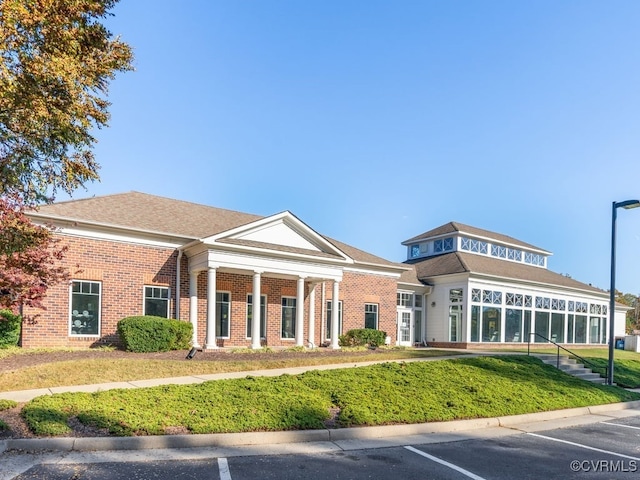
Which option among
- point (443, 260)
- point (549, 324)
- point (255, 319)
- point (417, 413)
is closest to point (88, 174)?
point (417, 413)

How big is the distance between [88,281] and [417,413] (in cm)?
1243

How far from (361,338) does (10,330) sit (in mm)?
13266

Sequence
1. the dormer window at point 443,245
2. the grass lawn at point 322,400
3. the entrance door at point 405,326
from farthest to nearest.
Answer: the dormer window at point 443,245 → the entrance door at point 405,326 → the grass lawn at point 322,400

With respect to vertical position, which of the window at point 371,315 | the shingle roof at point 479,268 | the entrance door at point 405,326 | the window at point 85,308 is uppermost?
the shingle roof at point 479,268

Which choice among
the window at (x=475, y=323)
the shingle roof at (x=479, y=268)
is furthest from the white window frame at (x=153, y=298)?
the window at (x=475, y=323)

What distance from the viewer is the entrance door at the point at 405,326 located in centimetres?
2712

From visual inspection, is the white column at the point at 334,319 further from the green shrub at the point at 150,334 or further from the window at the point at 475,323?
the window at the point at 475,323

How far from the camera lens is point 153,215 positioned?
19.2m

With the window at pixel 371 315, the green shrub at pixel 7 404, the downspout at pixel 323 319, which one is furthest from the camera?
Result: the window at pixel 371 315

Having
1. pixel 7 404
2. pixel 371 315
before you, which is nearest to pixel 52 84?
pixel 7 404

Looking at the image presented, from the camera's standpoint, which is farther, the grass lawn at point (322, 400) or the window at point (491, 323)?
the window at point (491, 323)

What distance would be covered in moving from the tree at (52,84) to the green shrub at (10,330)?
26.1ft

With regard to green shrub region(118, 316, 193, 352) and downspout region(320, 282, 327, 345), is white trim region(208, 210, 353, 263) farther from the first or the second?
green shrub region(118, 316, 193, 352)

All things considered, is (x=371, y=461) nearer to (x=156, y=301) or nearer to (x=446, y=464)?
(x=446, y=464)
